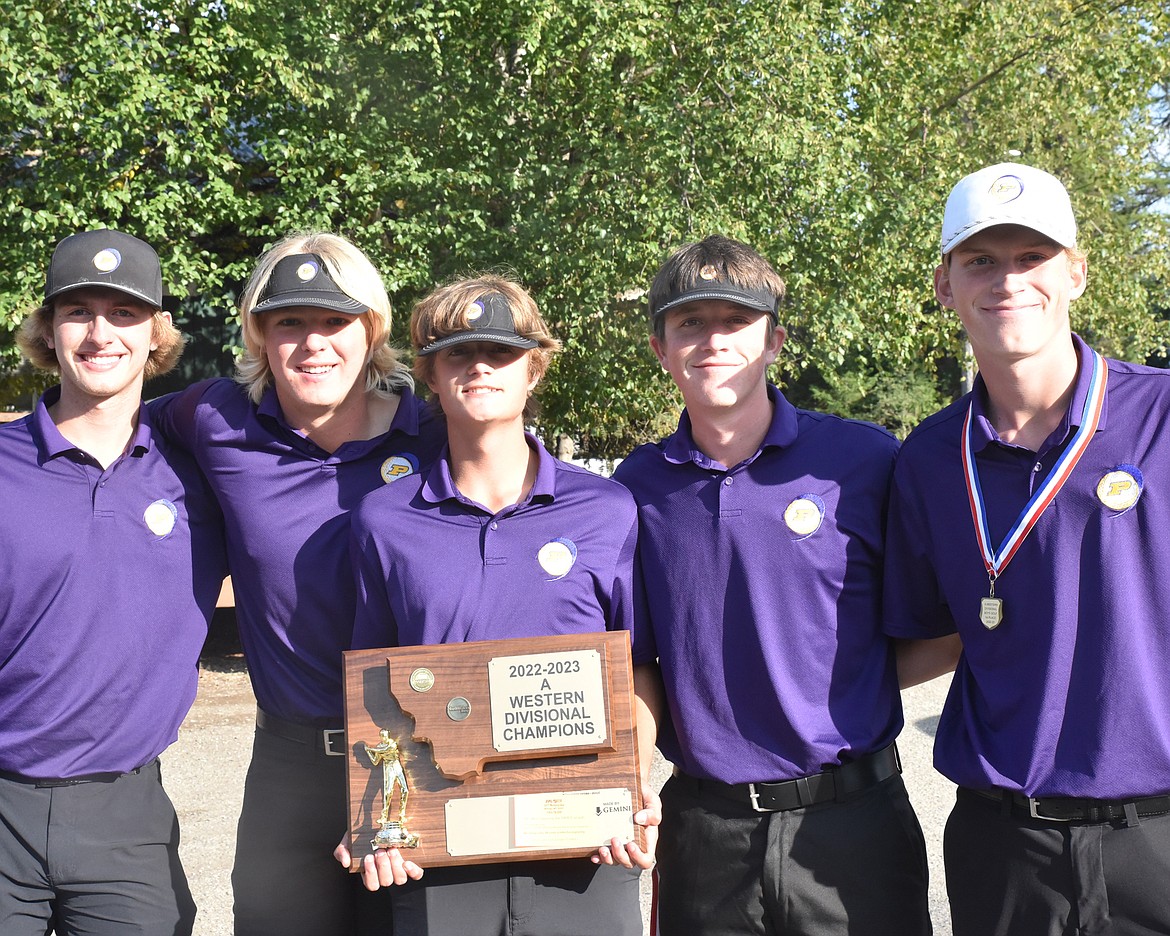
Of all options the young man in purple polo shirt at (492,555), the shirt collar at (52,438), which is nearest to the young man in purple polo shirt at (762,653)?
the young man in purple polo shirt at (492,555)

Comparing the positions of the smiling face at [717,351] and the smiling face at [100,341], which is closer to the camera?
the smiling face at [717,351]

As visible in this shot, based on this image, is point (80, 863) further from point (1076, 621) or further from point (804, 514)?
point (1076, 621)

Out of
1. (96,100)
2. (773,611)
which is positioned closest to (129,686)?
(773,611)

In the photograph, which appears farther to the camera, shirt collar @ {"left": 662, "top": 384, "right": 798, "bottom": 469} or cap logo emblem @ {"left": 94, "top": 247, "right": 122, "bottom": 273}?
cap logo emblem @ {"left": 94, "top": 247, "right": 122, "bottom": 273}

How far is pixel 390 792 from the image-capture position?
→ 2.98 m

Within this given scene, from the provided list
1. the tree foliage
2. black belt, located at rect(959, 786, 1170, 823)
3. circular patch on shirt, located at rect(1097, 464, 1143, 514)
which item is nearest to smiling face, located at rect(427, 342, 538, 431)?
circular patch on shirt, located at rect(1097, 464, 1143, 514)

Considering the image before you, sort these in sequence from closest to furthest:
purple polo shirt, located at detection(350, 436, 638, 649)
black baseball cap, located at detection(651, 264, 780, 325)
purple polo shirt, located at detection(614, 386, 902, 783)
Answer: purple polo shirt, located at detection(350, 436, 638, 649)
purple polo shirt, located at detection(614, 386, 902, 783)
black baseball cap, located at detection(651, 264, 780, 325)

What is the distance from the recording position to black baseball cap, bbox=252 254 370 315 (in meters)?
3.51

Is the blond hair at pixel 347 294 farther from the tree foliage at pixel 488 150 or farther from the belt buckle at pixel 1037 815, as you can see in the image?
the tree foliage at pixel 488 150

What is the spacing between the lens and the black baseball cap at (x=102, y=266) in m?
3.52

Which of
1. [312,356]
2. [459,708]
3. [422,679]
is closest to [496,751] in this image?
[459,708]

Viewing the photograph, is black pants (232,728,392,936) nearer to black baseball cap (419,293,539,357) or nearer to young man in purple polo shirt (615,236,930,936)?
young man in purple polo shirt (615,236,930,936)

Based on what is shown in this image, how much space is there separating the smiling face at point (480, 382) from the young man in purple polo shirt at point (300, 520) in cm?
42

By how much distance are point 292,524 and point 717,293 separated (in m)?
1.50
